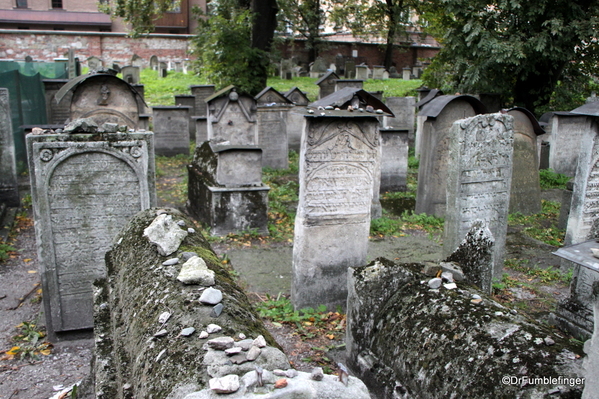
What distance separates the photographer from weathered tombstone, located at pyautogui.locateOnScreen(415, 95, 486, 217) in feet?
29.1

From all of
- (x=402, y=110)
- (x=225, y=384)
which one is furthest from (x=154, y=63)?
(x=225, y=384)

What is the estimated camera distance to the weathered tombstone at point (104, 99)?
929 cm

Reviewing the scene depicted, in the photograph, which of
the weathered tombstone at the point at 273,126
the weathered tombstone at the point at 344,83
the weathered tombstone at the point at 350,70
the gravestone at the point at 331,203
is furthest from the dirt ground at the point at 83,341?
the weathered tombstone at the point at 350,70

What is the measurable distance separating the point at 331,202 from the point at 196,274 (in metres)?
3.29

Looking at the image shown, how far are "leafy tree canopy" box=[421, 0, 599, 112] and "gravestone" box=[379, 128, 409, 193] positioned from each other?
4.60 metres

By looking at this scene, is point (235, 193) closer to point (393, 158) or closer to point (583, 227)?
point (393, 158)

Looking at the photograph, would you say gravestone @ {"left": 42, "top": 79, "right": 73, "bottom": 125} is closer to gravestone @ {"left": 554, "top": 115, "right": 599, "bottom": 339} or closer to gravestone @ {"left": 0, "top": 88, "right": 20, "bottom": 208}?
gravestone @ {"left": 0, "top": 88, "right": 20, "bottom": 208}

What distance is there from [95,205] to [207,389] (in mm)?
3711

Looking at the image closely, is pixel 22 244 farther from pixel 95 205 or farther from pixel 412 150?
pixel 412 150

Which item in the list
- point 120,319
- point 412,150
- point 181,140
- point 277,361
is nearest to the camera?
point 277,361

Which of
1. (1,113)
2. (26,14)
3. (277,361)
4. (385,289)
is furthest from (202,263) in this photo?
(26,14)

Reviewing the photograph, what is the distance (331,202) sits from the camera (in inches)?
222

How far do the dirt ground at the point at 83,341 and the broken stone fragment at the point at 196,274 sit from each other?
2134 millimetres

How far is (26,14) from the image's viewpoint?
42.1 metres
